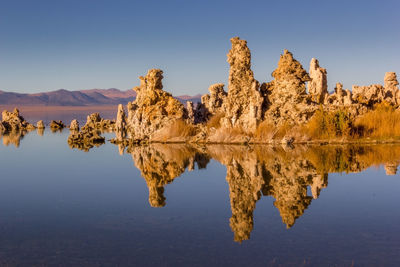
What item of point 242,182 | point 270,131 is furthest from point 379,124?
point 242,182

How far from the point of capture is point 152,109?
87.5ft

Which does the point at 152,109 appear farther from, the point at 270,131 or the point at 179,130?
the point at 270,131

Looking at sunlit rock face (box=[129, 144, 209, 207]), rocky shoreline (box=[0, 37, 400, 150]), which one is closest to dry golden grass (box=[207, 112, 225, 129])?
rocky shoreline (box=[0, 37, 400, 150])

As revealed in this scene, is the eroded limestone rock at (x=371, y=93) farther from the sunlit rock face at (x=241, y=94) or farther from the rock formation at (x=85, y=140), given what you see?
the rock formation at (x=85, y=140)

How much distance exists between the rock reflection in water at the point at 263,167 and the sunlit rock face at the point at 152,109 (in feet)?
8.15

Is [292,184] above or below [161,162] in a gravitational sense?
above

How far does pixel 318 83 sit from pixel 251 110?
→ 20.0 ft

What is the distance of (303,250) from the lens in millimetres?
7453

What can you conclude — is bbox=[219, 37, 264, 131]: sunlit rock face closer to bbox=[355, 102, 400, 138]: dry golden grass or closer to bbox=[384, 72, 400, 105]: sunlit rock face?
bbox=[355, 102, 400, 138]: dry golden grass

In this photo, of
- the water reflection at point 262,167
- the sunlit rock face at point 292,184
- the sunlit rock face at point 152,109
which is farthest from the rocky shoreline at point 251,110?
the sunlit rock face at point 292,184

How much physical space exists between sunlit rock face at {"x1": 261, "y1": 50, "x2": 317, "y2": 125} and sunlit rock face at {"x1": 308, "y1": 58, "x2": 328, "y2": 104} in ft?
10.7

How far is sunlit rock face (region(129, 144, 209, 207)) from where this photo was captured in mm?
12912

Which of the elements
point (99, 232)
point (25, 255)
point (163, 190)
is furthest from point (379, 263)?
point (163, 190)

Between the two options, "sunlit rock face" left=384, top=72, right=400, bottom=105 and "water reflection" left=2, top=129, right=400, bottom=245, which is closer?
"water reflection" left=2, top=129, right=400, bottom=245
